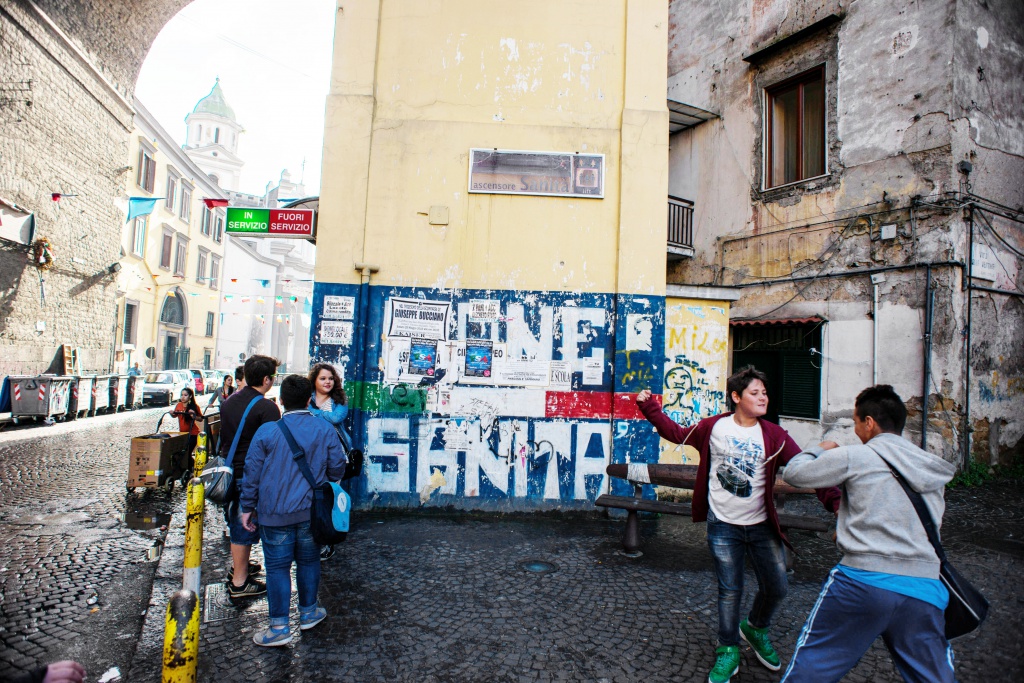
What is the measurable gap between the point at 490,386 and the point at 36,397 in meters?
12.9

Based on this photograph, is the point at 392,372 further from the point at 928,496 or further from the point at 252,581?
the point at 928,496

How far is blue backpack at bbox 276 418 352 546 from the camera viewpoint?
3611 mm

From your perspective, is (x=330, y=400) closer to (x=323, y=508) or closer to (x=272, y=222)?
(x=323, y=508)

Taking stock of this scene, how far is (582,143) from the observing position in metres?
6.97

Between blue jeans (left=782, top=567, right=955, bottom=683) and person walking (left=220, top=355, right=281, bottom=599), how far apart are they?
362 cm

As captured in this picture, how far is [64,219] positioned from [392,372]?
1675 centimetres

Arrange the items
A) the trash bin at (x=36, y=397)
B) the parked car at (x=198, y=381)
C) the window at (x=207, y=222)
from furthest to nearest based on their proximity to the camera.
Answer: the window at (x=207, y=222) → the parked car at (x=198, y=381) → the trash bin at (x=36, y=397)

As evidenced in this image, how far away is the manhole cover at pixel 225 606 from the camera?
3.97m

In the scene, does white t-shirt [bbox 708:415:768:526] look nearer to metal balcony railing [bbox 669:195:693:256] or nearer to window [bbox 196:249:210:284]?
metal balcony railing [bbox 669:195:693:256]

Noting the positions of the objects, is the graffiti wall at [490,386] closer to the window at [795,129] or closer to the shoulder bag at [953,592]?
the shoulder bag at [953,592]

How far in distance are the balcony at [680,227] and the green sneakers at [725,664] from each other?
10352mm

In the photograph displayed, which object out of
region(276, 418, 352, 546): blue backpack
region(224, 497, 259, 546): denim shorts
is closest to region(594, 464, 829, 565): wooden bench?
region(276, 418, 352, 546): blue backpack

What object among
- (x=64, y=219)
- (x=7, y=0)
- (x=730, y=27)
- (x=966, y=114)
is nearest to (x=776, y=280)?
(x=966, y=114)

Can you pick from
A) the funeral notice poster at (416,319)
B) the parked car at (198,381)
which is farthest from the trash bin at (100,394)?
the funeral notice poster at (416,319)
